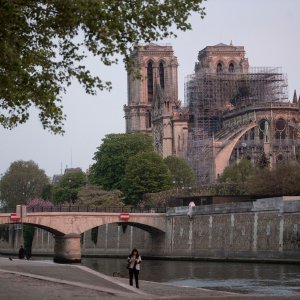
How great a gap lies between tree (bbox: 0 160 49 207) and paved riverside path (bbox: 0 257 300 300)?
318 feet

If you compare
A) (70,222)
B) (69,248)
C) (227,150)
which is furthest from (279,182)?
(227,150)

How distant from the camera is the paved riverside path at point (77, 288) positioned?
22734 millimetres

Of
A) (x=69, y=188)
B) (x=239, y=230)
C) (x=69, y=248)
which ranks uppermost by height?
(x=69, y=188)

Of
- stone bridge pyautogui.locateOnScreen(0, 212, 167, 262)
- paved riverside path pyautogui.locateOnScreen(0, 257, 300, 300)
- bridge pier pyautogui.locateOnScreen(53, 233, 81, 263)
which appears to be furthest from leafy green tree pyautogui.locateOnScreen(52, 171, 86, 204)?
paved riverside path pyautogui.locateOnScreen(0, 257, 300, 300)

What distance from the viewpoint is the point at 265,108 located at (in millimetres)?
112312

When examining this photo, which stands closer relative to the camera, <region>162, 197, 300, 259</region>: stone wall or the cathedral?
<region>162, 197, 300, 259</region>: stone wall

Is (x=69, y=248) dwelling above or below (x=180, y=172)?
below

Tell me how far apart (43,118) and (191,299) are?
5.83 metres

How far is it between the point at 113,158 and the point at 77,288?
72.4m

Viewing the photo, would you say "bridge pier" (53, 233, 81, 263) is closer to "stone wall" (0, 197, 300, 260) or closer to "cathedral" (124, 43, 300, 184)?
"stone wall" (0, 197, 300, 260)

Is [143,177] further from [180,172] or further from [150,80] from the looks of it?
[150,80]

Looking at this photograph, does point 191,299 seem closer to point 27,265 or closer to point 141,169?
point 27,265

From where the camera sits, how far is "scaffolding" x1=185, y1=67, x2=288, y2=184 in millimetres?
122250

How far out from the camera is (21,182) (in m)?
131
